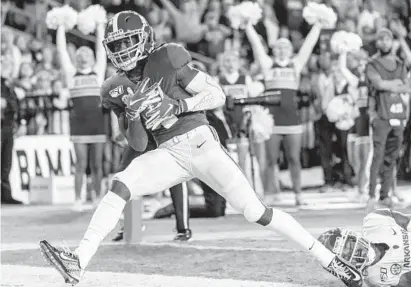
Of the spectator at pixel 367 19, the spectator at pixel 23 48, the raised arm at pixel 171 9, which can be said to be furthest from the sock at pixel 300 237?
the raised arm at pixel 171 9

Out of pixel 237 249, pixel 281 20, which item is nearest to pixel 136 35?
pixel 237 249

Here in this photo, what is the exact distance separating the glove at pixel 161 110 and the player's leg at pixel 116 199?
0.24m

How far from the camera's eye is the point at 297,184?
10.8 meters

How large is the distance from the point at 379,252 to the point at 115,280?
70.5 inches

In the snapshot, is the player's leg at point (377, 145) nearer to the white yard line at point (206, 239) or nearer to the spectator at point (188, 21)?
the white yard line at point (206, 239)

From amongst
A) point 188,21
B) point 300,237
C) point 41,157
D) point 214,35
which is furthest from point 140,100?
point 188,21

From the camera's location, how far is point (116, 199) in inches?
194

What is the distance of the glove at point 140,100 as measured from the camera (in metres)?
4.92

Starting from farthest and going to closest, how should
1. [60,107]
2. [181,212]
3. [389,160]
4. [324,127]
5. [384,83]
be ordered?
[60,107], [324,127], [389,160], [384,83], [181,212]

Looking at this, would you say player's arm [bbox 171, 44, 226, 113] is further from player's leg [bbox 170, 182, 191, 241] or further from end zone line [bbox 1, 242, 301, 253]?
player's leg [bbox 170, 182, 191, 241]

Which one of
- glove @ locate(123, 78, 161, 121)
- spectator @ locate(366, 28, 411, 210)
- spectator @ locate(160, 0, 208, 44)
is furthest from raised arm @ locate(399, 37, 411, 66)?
glove @ locate(123, 78, 161, 121)

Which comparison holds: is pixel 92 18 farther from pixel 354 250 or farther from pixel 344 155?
pixel 354 250

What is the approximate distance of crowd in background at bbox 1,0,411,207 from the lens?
13570 millimetres

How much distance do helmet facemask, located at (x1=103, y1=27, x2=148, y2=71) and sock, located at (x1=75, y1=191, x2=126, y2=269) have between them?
857 millimetres
